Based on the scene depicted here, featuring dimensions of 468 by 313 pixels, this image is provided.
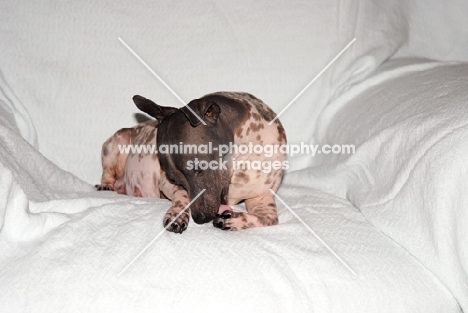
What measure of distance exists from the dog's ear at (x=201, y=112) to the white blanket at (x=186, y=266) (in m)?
0.32

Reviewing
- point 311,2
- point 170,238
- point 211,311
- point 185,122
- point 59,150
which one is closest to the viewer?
point 211,311

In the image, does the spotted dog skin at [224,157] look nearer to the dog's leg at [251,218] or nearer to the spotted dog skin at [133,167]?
the dog's leg at [251,218]

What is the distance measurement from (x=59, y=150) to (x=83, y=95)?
237 millimetres

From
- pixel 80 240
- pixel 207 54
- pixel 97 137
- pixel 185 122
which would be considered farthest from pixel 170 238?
pixel 207 54

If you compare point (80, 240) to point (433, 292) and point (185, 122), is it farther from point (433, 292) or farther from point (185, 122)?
point (433, 292)

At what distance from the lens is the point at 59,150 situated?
236cm

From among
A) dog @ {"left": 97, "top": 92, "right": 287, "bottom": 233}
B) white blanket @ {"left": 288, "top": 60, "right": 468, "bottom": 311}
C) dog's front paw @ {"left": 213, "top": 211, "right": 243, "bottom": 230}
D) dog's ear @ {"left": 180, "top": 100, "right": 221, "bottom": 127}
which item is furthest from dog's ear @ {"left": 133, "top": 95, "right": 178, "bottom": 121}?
white blanket @ {"left": 288, "top": 60, "right": 468, "bottom": 311}

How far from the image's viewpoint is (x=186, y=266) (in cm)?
150

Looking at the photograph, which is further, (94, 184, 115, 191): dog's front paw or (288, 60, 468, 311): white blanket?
(94, 184, 115, 191): dog's front paw

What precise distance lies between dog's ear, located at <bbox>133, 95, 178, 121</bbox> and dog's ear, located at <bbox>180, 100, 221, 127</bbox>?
11 cm

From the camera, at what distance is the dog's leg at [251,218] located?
5.92 ft

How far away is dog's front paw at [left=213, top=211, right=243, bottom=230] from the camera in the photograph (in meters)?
1.80

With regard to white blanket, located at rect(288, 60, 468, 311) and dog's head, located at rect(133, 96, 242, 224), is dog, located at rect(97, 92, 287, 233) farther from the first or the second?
white blanket, located at rect(288, 60, 468, 311)

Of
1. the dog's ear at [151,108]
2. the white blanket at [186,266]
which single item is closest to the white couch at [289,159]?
the white blanket at [186,266]
